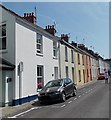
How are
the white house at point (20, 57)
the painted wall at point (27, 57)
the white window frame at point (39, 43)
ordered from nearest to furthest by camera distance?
the white house at point (20, 57) < the painted wall at point (27, 57) < the white window frame at point (39, 43)

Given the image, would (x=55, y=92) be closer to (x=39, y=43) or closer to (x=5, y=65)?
(x=5, y=65)

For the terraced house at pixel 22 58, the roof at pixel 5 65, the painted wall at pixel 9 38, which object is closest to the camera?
the roof at pixel 5 65

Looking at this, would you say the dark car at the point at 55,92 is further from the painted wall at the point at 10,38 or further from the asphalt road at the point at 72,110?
the painted wall at the point at 10,38

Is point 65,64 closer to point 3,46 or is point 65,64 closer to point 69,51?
point 69,51

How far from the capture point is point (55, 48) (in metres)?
27.0

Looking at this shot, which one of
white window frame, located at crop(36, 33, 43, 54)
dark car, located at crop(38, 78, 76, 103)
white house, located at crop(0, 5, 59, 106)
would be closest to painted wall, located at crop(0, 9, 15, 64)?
white house, located at crop(0, 5, 59, 106)

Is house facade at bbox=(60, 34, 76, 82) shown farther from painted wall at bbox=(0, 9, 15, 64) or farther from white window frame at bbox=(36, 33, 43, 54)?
painted wall at bbox=(0, 9, 15, 64)

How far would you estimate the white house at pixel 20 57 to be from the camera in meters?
16.7

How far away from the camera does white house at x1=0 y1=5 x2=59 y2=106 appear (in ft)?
54.7

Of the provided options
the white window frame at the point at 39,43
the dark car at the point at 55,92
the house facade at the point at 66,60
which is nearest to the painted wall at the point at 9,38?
the dark car at the point at 55,92

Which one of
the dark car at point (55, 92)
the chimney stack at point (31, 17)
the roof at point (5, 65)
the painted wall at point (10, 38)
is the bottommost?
the dark car at point (55, 92)

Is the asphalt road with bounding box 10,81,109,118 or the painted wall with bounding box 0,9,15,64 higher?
the painted wall with bounding box 0,9,15,64

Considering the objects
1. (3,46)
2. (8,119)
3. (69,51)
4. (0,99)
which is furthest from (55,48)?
(8,119)

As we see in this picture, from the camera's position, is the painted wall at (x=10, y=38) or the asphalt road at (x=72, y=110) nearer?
the asphalt road at (x=72, y=110)
